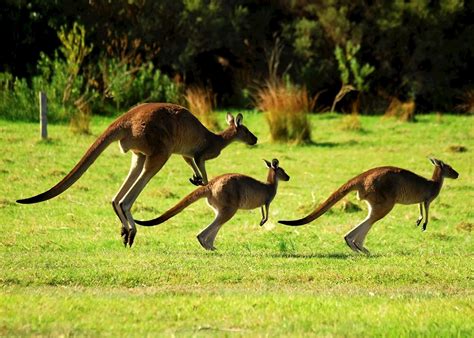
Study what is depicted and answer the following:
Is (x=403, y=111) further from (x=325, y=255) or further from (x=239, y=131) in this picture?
(x=325, y=255)

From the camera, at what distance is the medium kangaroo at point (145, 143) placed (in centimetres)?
1112

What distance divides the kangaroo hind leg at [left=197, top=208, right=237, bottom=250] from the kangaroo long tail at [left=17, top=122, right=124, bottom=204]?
1.28 m

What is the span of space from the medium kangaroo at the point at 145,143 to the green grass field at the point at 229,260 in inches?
21.9

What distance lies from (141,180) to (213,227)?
877 mm

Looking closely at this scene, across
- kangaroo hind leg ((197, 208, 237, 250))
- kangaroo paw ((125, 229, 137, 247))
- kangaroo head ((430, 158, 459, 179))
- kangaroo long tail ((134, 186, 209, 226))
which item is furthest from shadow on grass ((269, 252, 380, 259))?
kangaroo head ((430, 158, 459, 179))

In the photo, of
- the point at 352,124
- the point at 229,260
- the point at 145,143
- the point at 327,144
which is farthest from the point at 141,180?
the point at 352,124

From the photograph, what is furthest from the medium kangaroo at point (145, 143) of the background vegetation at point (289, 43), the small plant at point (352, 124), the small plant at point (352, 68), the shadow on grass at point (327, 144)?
the small plant at point (352, 68)

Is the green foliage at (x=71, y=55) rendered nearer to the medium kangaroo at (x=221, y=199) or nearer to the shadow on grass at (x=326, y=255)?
the medium kangaroo at (x=221, y=199)

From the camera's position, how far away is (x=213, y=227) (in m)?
11.4

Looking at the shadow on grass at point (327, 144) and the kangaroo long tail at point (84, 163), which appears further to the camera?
the shadow on grass at point (327, 144)

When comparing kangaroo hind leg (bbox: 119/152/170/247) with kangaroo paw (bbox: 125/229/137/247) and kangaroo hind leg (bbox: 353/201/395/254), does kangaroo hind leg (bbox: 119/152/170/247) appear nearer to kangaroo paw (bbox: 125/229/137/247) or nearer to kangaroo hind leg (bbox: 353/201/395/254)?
kangaroo paw (bbox: 125/229/137/247)

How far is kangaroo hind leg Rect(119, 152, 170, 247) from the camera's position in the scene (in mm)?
11273

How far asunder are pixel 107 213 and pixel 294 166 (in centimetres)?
533

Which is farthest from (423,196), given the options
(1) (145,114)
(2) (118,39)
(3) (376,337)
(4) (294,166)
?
(2) (118,39)
